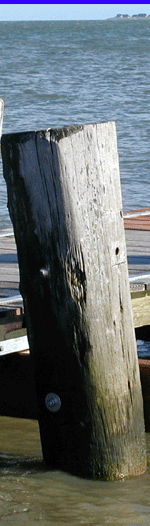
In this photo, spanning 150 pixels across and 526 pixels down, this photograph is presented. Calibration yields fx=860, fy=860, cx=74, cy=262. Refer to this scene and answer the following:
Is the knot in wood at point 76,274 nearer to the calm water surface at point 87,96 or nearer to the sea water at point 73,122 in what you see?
the sea water at point 73,122

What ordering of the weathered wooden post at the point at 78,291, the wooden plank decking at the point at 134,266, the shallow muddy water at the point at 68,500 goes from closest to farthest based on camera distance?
the weathered wooden post at the point at 78,291, the shallow muddy water at the point at 68,500, the wooden plank decking at the point at 134,266

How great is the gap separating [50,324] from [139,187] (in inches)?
405

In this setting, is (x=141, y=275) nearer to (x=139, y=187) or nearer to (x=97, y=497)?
(x=97, y=497)

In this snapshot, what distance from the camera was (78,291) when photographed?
3553 millimetres

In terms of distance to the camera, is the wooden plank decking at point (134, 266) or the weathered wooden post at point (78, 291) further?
the wooden plank decking at point (134, 266)

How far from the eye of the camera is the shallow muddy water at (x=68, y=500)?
11.9 ft

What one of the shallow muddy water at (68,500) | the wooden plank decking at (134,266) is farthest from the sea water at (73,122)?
the wooden plank decking at (134,266)

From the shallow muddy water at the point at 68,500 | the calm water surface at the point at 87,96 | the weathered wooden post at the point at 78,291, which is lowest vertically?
the shallow muddy water at the point at 68,500

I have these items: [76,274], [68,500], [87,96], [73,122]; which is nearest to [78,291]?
[76,274]

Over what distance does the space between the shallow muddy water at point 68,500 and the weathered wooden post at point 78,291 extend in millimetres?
75

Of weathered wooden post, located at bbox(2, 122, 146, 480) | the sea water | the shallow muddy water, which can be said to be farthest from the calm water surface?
weathered wooden post, located at bbox(2, 122, 146, 480)

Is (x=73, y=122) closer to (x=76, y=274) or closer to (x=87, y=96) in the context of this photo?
(x=87, y=96)

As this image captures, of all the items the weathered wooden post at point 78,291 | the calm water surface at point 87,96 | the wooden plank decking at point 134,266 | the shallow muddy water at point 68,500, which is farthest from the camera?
the calm water surface at point 87,96

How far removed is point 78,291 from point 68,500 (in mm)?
966
